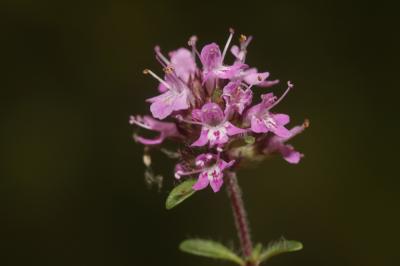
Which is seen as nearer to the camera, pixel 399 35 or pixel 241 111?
pixel 241 111

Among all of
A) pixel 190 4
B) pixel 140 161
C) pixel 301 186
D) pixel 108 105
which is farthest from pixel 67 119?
pixel 301 186

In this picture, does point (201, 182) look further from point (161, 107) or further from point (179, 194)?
point (161, 107)

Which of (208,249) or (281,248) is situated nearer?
(281,248)

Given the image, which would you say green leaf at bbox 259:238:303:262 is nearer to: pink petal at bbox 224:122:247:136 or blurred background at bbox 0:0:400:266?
pink petal at bbox 224:122:247:136

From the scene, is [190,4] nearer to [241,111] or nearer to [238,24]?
[238,24]

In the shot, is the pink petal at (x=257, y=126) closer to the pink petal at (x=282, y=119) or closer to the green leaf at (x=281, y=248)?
the pink petal at (x=282, y=119)

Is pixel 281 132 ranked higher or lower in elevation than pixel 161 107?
lower

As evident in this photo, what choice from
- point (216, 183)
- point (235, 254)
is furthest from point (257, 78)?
point (235, 254)
